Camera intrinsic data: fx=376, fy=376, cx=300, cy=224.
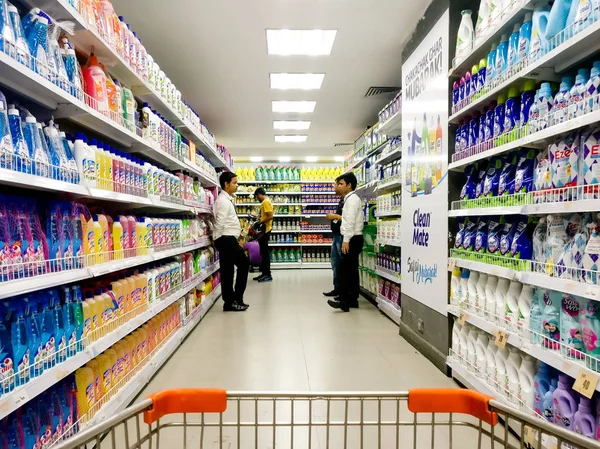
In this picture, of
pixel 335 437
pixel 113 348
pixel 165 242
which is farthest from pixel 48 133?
pixel 335 437

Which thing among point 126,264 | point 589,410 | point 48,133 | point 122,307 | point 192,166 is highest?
point 192,166

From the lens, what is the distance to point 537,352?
1.78 m

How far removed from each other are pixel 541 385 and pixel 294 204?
858cm

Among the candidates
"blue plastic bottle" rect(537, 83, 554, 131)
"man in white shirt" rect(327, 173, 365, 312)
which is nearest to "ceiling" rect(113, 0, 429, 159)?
"man in white shirt" rect(327, 173, 365, 312)

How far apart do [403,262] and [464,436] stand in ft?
6.52

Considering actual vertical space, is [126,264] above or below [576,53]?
below

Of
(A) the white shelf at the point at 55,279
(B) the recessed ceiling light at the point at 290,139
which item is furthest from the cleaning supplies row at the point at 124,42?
(B) the recessed ceiling light at the point at 290,139

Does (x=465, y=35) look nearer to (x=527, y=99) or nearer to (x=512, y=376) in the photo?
(x=527, y=99)

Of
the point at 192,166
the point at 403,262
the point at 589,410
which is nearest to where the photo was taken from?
the point at 589,410

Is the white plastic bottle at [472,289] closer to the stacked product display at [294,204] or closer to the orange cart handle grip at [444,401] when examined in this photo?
the orange cart handle grip at [444,401]

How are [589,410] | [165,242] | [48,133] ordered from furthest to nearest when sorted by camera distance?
1. [165,242]
2. [48,133]
3. [589,410]

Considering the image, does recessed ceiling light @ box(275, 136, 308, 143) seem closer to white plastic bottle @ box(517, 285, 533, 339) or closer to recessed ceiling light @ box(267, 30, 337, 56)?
recessed ceiling light @ box(267, 30, 337, 56)

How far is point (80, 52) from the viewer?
222 cm

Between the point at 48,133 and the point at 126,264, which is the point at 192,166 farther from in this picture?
the point at 48,133
